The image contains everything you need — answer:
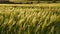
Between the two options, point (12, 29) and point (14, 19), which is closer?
point (12, 29)

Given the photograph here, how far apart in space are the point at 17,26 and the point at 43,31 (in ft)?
2.90

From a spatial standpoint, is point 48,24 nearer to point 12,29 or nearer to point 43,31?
point 43,31

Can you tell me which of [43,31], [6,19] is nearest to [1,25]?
[6,19]

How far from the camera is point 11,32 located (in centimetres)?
674

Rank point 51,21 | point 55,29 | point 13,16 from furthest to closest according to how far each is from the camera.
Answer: point 13,16, point 51,21, point 55,29

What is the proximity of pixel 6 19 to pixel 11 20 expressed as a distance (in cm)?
21

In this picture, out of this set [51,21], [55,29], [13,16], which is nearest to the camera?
[55,29]

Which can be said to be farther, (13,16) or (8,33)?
(13,16)

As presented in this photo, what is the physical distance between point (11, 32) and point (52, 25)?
134 cm

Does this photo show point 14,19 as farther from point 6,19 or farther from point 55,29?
point 55,29

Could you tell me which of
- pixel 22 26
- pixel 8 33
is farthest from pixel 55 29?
pixel 8 33

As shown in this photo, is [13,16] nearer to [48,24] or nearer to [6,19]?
[6,19]

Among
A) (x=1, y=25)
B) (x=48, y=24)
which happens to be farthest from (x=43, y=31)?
(x=1, y=25)

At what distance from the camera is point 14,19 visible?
7219 millimetres
